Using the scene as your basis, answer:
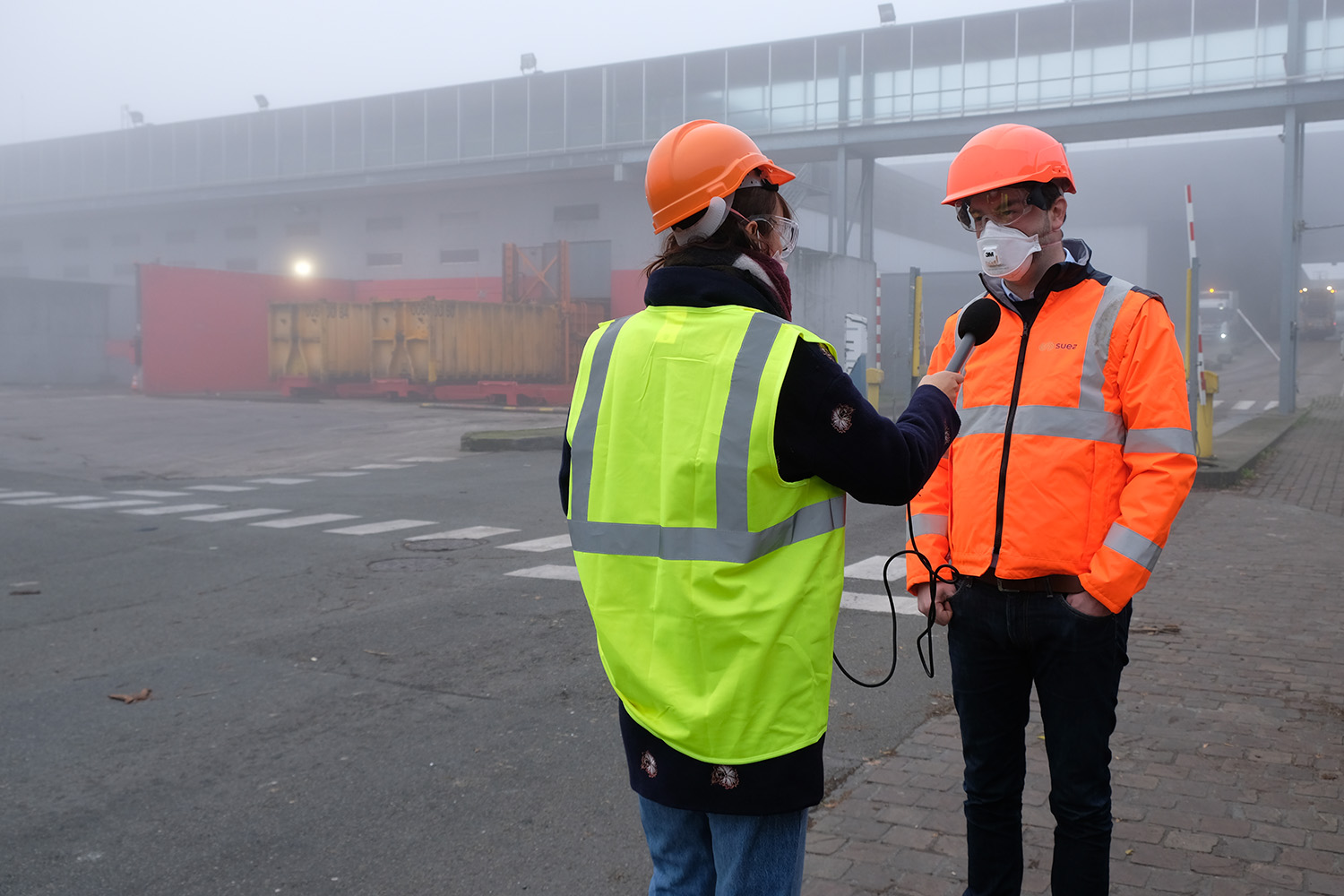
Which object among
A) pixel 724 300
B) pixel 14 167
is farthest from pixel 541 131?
pixel 724 300

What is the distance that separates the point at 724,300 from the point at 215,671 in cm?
480

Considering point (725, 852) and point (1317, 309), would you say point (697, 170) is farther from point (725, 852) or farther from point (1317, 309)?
point (1317, 309)

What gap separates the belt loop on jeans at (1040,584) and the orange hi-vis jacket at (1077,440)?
19 millimetres

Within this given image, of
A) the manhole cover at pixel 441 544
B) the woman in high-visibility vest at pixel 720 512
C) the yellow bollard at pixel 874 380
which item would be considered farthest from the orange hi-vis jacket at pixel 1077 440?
the yellow bollard at pixel 874 380

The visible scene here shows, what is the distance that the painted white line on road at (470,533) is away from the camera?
400 inches

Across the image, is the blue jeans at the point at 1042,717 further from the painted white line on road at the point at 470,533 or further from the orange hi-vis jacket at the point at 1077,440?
the painted white line on road at the point at 470,533

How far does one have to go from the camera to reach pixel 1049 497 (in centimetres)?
271

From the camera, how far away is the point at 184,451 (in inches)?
730

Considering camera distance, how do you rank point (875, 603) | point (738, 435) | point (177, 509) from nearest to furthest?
point (738, 435) < point (875, 603) < point (177, 509)

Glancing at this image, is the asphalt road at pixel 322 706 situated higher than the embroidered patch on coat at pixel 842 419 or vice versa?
the embroidered patch on coat at pixel 842 419

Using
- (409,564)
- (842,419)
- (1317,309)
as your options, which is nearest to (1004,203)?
(842,419)

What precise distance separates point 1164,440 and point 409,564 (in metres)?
7.07

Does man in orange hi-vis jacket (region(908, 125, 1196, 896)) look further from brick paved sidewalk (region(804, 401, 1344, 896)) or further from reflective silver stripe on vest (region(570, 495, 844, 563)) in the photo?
reflective silver stripe on vest (region(570, 495, 844, 563))

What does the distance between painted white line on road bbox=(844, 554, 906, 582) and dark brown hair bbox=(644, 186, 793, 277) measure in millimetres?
6143
